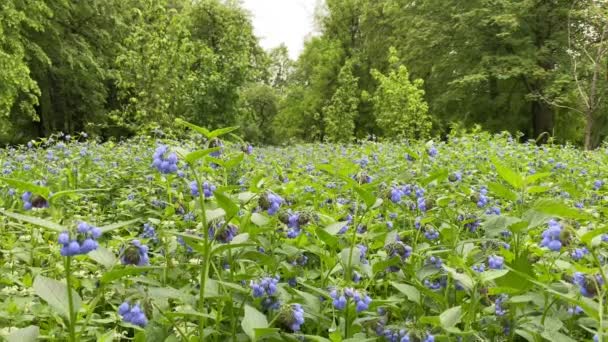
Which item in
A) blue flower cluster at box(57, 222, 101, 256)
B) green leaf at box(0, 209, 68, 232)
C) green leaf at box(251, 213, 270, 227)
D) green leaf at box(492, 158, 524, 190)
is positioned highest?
green leaf at box(492, 158, 524, 190)

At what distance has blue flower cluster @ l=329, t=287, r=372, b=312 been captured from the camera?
1574 millimetres

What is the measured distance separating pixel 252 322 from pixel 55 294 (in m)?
0.51

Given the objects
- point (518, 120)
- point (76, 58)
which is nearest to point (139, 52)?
point (76, 58)

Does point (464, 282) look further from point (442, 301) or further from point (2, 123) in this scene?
point (2, 123)

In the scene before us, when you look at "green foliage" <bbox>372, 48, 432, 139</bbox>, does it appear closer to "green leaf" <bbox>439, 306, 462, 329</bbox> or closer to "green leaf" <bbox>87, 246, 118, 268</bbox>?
"green leaf" <bbox>439, 306, 462, 329</bbox>

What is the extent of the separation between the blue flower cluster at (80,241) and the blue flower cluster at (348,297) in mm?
716

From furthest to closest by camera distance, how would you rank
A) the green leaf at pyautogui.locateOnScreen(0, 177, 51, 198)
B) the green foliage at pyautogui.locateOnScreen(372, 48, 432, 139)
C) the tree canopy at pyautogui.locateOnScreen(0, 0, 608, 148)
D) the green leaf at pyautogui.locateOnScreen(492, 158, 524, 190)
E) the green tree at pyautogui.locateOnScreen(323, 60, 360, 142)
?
the green tree at pyautogui.locateOnScreen(323, 60, 360, 142), the green foliage at pyautogui.locateOnScreen(372, 48, 432, 139), the tree canopy at pyautogui.locateOnScreen(0, 0, 608, 148), the green leaf at pyautogui.locateOnScreen(492, 158, 524, 190), the green leaf at pyautogui.locateOnScreen(0, 177, 51, 198)

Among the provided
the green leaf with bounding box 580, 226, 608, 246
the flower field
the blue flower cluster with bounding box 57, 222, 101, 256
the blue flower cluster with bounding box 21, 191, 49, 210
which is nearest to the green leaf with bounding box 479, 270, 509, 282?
the flower field

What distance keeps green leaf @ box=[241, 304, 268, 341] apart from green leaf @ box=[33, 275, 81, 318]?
0.44 m

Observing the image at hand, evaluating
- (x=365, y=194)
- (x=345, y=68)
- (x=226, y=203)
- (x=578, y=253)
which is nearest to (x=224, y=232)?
(x=226, y=203)

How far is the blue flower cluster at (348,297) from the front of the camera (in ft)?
5.17

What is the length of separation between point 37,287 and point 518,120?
24.3 m

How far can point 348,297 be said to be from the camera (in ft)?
5.19

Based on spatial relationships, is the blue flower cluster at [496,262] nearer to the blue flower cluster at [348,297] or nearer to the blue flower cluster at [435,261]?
the blue flower cluster at [435,261]
